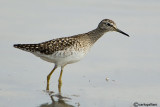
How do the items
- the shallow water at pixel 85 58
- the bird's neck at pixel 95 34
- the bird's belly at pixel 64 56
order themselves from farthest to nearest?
1. the bird's neck at pixel 95 34
2. the bird's belly at pixel 64 56
3. the shallow water at pixel 85 58

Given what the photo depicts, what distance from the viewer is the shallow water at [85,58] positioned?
41.3ft

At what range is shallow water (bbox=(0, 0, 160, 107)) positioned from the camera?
12594mm

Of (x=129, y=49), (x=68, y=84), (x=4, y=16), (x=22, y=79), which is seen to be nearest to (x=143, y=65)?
(x=129, y=49)

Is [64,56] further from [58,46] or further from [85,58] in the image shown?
[85,58]

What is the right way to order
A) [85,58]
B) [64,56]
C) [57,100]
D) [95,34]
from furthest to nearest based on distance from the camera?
[85,58], [95,34], [64,56], [57,100]

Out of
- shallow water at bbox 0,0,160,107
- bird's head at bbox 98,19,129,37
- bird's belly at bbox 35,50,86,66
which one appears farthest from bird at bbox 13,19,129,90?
bird's head at bbox 98,19,129,37

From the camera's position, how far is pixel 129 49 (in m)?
16.4

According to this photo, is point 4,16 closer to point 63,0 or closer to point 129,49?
→ point 63,0

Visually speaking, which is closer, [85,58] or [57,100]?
[57,100]

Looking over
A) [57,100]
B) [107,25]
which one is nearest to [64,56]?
[107,25]

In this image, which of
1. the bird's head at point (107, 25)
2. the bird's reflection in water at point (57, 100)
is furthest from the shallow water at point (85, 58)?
the bird's head at point (107, 25)

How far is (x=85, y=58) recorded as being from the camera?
15.9 metres

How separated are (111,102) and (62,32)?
5452 mm

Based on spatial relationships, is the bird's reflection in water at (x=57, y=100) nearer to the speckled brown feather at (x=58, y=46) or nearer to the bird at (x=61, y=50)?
the bird at (x=61, y=50)
